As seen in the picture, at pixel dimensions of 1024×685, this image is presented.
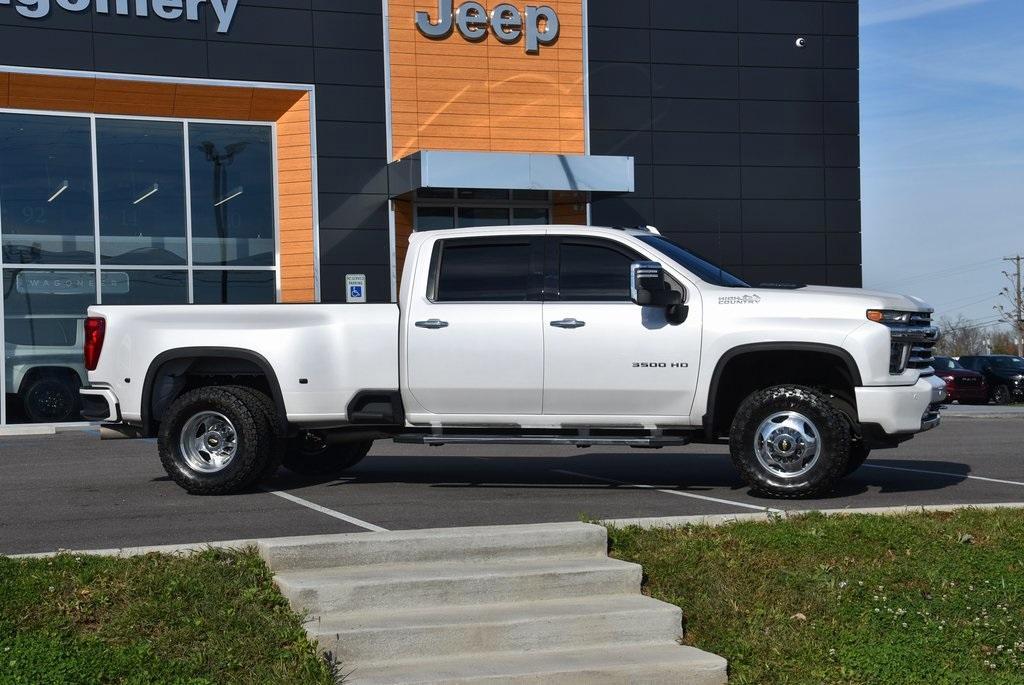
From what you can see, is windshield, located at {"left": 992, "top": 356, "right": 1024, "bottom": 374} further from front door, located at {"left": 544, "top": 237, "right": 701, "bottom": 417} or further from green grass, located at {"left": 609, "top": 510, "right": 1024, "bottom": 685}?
green grass, located at {"left": 609, "top": 510, "right": 1024, "bottom": 685}

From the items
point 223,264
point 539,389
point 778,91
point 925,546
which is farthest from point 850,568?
point 778,91

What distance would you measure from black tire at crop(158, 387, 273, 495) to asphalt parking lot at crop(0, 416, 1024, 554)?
161 millimetres

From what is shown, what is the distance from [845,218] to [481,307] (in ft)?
59.4

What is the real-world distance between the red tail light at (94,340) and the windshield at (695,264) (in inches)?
176

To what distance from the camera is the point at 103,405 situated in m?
10.6

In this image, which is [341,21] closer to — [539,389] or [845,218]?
[845,218]

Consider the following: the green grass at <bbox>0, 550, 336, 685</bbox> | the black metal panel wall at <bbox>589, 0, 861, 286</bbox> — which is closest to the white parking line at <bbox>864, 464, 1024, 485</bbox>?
the green grass at <bbox>0, 550, 336, 685</bbox>

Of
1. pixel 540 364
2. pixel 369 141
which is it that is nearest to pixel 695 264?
pixel 540 364

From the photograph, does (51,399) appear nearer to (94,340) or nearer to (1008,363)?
(94,340)

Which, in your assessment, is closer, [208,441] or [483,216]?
[208,441]

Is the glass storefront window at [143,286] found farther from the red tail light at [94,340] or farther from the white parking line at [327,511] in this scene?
the white parking line at [327,511]

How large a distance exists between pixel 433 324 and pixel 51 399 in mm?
14589

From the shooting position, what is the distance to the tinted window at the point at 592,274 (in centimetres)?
1009

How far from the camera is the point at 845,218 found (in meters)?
26.7
